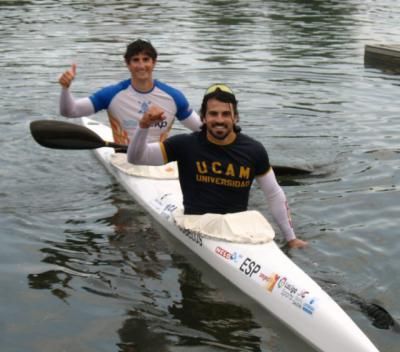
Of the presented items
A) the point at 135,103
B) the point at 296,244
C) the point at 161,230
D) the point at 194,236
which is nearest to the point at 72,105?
the point at 135,103

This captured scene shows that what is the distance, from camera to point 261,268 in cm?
571

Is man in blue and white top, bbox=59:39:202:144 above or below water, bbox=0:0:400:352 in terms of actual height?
above

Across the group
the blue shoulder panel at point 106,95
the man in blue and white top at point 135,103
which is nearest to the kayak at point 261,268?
the man in blue and white top at point 135,103

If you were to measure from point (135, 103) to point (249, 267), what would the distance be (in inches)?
122

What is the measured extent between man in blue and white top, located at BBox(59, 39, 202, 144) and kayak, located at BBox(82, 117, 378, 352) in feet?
3.03

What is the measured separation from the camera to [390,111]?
42.6ft

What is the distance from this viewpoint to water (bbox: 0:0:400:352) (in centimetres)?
546

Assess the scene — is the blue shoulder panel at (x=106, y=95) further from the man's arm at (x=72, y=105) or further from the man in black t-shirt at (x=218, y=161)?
the man in black t-shirt at (x=218, y=161)

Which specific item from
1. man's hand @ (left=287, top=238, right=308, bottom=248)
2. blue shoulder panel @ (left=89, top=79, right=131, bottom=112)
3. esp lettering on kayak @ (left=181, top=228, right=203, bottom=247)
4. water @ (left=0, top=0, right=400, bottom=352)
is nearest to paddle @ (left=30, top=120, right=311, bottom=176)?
blue shoulder panel @ (left=89, top=79, right=131, bottom=112)

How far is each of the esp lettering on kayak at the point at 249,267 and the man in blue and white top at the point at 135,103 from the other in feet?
9.48

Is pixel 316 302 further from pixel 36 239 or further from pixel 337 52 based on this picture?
pixel 337 52

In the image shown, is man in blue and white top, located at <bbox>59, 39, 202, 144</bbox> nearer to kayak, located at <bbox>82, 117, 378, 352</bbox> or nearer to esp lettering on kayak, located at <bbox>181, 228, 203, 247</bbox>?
kayak, located at <bbox>82, 117, 378, 352</bbox>

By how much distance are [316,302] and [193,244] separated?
5.75 feet

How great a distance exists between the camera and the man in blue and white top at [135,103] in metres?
7.86
